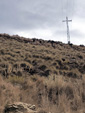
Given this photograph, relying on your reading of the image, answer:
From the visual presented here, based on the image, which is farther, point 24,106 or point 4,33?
point 4,33

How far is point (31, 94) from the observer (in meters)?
6.25

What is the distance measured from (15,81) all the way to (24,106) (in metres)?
2.88

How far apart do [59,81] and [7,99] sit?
8.94ft

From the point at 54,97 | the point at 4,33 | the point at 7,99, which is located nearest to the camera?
the point at 7,99

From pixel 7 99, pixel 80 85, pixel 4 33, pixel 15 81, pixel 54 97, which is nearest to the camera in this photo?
pixel 7 99

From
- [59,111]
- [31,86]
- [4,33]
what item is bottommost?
[59,111]

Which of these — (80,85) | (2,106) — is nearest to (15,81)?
(2,106)

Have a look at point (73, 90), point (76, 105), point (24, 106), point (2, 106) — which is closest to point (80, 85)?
point (73, 90)

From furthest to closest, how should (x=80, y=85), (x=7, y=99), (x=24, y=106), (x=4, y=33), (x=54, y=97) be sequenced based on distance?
(x=4, y=33), (x=80, y=85), (x=54, y=97), (x=7, y=99), (x=24, y=106)

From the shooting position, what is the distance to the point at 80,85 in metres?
6.87

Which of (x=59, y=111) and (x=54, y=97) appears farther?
(x=54, y=97)

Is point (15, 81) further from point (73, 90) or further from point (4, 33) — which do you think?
point (4, 33)

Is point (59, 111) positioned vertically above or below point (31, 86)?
below

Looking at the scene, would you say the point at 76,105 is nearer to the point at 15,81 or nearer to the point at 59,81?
the point at 59,81
